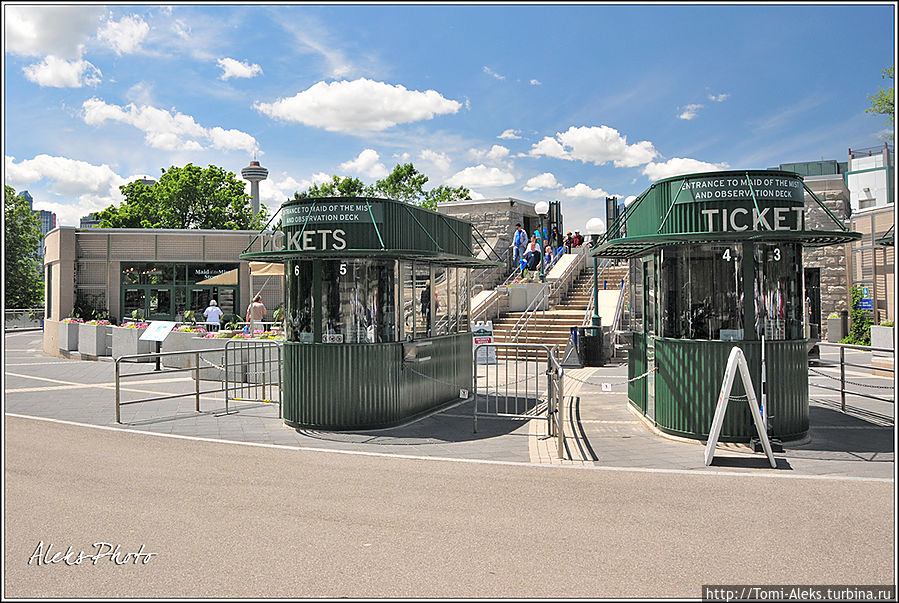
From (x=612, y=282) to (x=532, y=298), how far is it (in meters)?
4.54

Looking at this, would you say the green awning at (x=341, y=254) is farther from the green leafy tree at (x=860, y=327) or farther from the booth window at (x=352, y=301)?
the green leafy tree at (x=860, y=327)

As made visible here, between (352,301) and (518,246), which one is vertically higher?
(518,246)

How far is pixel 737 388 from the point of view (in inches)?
365

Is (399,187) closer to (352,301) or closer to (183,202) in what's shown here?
(183,202)

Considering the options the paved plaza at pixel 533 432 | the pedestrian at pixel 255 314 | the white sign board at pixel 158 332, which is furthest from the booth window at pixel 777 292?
the pedestrian at pixel 255 314

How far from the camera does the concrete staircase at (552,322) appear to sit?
21.7 m

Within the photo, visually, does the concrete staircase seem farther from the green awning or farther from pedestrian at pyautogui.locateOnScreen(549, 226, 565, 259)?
the green awning

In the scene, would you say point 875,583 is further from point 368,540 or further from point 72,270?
point 72,270

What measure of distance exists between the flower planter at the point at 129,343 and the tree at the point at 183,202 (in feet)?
112

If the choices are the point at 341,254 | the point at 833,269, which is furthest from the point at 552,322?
the point at 341,254

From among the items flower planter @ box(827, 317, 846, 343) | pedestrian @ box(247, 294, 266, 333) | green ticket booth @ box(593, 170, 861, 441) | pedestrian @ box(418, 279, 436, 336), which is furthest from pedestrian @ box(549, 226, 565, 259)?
green ticket booth @ box(593, 170, 861, 441)

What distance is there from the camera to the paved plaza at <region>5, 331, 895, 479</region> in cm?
831

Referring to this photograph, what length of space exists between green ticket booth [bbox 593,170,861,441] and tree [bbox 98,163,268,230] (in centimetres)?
4949

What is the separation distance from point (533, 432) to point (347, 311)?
3.49 meters
